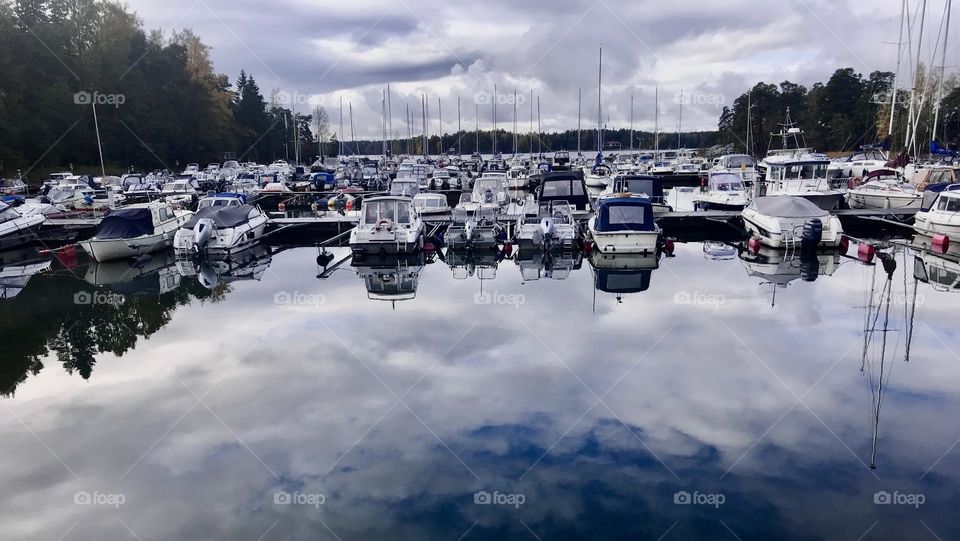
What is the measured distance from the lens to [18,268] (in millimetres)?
21734

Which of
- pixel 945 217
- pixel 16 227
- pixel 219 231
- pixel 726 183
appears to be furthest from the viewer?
pixel 726 183

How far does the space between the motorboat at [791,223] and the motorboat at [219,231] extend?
19.4 m

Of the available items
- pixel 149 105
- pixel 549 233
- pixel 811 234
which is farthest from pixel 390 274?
pixel 149 105

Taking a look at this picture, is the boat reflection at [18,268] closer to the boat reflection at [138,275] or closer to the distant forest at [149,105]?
the boat reflection at [138,275]

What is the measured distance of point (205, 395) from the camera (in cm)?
1041

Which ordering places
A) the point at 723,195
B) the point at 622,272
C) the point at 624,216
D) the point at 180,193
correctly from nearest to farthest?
the point at 622,272 → the point at 624,216 → the point at 723,195 → the point at 180,193

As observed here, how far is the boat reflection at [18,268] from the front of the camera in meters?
18.6

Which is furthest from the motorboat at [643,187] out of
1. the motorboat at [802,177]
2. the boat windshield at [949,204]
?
the boat windshield at [949,204]

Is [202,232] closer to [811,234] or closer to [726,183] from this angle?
[811,234]

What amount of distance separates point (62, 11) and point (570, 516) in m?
69.1

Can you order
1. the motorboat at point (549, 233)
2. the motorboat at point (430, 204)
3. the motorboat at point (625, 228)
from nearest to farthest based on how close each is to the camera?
the motorboat at point (625, 228) < the motorboat at point (549, 233) < the motorboat at point (430, 204)

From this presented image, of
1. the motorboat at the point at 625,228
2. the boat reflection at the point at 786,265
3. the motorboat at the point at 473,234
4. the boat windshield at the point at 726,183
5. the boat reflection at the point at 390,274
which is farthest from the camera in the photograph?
the boat windshield at the point at 726,183

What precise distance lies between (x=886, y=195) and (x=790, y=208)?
36.5 ft

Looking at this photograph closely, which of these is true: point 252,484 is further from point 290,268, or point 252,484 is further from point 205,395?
point 290,268
